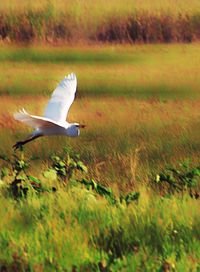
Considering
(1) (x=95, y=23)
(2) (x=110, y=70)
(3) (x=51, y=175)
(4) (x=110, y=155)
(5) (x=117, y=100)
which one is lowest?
(1) (x=95, y=23)

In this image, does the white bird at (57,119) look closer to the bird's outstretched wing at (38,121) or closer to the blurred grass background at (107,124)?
the bird's outstretched wing at (38,121)

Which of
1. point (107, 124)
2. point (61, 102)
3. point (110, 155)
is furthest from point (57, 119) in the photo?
point (107, 124)

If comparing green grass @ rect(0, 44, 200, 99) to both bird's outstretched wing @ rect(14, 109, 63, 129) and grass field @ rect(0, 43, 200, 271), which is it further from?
bird's outstretched wing @ rect(14, 109, 63, 129)

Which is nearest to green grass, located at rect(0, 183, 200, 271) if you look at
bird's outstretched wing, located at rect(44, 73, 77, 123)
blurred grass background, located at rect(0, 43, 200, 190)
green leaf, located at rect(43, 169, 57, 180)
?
green leaf, located at rect(43, 169, 57, 180)

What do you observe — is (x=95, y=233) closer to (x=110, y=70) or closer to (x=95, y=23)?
(x=110, y=70)

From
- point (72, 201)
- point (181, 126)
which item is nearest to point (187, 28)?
point (181, 126)

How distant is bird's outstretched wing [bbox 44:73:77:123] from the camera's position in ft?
22.0

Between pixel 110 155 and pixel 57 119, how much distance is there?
1912mm

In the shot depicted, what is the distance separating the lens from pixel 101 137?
948 centimetres

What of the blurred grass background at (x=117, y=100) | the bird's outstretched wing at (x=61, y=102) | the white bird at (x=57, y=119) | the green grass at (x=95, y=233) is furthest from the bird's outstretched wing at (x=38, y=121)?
the blurred grass background at (x=117, y=100)

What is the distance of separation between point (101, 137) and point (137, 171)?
1940mm

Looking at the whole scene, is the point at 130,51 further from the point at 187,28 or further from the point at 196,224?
the point at 196,224

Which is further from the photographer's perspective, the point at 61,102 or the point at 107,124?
the point at 107,124

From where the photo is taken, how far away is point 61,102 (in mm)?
6848
